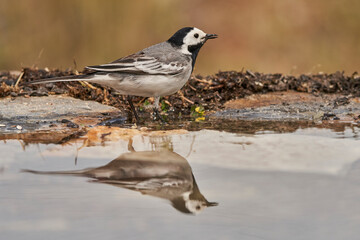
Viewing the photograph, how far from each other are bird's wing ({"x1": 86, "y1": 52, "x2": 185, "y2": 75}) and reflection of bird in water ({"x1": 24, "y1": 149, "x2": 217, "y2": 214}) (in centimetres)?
200

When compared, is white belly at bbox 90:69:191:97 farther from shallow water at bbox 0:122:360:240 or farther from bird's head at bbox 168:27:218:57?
shallow water at bbox 0:122:360:240

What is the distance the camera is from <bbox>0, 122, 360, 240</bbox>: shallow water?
2.97m

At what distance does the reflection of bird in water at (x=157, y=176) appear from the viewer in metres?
3.42

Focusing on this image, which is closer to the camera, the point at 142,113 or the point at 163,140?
the point at 163,140

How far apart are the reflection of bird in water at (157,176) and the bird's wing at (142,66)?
2.00m

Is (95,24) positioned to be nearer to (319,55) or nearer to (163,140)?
(319,55)

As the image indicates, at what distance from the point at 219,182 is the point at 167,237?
96cm

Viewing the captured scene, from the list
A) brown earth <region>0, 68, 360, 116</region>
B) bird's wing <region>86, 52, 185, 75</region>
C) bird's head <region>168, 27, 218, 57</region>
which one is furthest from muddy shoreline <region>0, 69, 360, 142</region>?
bird's head <region>168, 27, 218, 57</region>

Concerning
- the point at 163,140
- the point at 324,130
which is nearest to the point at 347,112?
the point at 324,130

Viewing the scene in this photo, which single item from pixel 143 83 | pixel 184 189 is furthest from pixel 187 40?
pixel 184 189

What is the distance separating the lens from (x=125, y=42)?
11.1 m

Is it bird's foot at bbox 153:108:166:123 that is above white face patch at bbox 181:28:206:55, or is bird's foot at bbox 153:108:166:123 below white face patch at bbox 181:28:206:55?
below

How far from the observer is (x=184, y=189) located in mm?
3604

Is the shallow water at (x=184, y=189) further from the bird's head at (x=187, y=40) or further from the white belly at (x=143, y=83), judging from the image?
the bird's head at (x=187, y=40)
